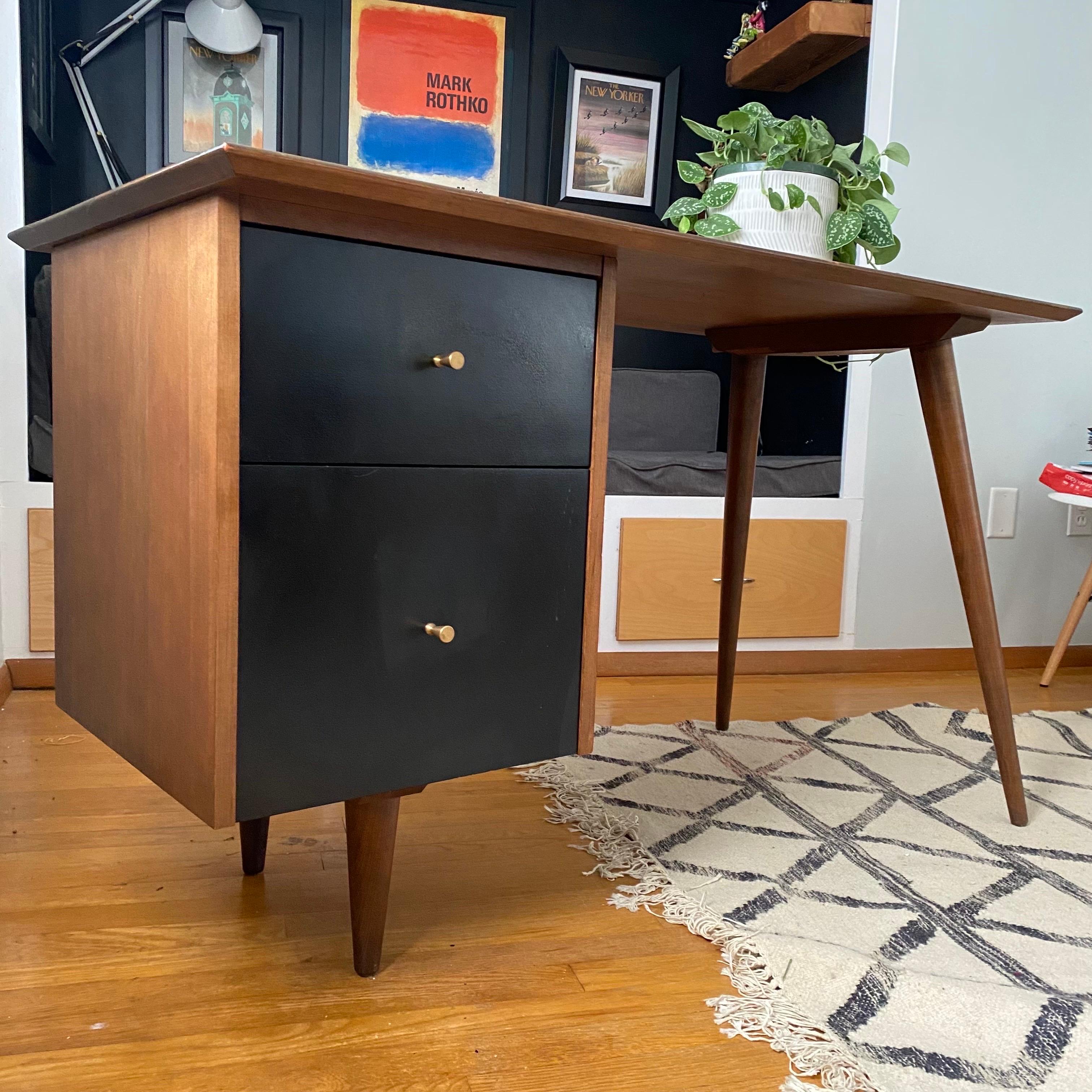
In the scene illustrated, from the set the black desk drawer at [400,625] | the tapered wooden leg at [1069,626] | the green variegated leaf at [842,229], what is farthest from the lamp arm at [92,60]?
the tapered wooden leg at [1069,626]

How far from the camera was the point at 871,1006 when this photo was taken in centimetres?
87

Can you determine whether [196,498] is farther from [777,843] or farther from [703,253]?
[777,843]

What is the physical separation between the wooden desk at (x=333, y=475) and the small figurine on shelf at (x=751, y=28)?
6.15 feet

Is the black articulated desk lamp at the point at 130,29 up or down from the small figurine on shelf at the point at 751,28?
down

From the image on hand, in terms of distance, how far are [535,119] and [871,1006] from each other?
2.34m

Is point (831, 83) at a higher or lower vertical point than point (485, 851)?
higher

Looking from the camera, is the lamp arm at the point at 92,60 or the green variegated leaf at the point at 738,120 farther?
the lamp arm at the point at 92,60

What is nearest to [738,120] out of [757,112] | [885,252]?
[757,112]

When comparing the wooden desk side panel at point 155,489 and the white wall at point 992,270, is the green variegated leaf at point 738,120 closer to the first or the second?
the wooden desk side panel at point 155,489

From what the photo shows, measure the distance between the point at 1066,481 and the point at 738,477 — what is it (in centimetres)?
104

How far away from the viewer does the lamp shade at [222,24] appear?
2311 millimetres

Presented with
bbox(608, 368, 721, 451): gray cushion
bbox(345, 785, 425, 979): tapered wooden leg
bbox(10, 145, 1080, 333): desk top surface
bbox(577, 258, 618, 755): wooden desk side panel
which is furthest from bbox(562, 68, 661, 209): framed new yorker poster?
bbox(345, 785, 425, 979): tapered wooden leg

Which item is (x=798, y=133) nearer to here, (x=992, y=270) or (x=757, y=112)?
(x=757, y=112)

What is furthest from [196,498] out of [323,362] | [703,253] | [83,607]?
[703,253]
